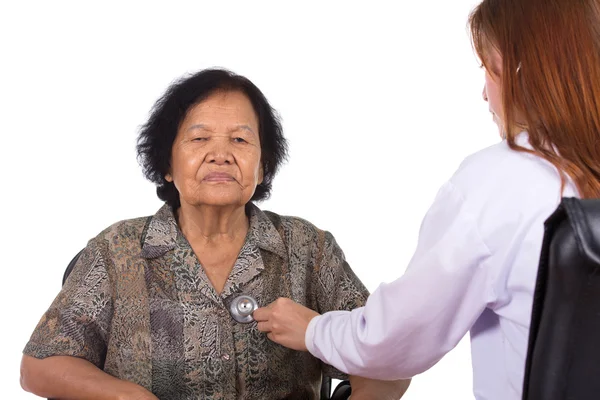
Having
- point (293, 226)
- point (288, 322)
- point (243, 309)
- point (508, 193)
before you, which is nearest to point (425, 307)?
point (508, 193)

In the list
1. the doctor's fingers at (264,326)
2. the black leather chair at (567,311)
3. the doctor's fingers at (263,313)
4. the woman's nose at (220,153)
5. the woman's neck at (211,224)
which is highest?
the woman's nose at (220,153)

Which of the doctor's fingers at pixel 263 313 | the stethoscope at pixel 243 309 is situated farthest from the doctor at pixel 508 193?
the stethoscope at pixel 243 309

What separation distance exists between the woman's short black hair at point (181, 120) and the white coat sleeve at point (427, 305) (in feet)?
3.26

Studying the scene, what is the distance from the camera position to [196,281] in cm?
229

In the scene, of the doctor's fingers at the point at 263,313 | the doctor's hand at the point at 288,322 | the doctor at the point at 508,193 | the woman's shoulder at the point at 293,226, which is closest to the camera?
the doctor at the point at 508,193

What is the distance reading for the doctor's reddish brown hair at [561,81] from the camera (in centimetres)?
141

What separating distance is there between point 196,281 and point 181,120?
0.52 metres

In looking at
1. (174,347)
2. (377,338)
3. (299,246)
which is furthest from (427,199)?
(377,338)

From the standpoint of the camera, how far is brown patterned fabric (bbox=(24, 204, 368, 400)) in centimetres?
221

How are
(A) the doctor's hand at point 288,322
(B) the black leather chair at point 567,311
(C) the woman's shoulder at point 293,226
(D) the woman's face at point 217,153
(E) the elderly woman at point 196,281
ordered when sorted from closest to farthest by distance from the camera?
(B) the black leather chair at point 567,311 < (A) the doctor's hand at point 288,322 < (E) the elderly woman at point 196,281 < (D) the woman's face at point 217,153 < (C) the woman's shoulder at point 293,226

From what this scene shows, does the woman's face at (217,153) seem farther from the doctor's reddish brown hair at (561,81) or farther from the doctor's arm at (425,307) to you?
the doctor's reddish brown hair at (561,81)

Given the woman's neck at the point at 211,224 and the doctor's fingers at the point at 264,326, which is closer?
the doctor's fingers at the point at 264,326

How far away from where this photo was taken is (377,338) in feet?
5.17

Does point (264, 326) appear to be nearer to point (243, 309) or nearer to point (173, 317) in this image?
point (243, 309)
